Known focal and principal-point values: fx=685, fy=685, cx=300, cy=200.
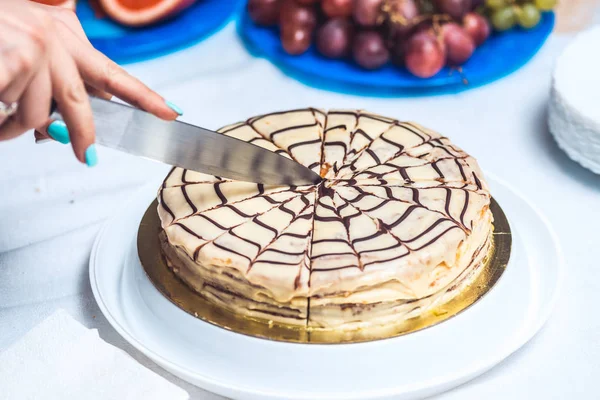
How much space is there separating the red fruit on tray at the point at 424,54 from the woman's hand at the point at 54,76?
134 cm

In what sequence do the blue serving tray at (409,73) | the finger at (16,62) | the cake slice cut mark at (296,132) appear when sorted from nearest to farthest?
the finger at (16,62), the cake slice cut mark at (296,132), the blue serving tray at (409,73)

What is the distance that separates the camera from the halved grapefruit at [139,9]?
310cm

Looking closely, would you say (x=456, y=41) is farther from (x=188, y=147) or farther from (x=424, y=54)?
(x=188, y=147)

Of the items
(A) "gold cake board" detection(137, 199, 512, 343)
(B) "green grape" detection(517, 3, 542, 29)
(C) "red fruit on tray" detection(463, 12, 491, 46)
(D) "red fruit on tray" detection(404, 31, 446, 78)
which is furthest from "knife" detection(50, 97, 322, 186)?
(B) "green grape" detection(517, 3, 542, 29)

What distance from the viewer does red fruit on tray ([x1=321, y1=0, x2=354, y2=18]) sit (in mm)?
2768

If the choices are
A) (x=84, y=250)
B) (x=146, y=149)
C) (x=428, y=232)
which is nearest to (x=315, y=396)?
(x=428, y=232)

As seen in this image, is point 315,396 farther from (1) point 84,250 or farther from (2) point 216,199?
(1) point 84,250

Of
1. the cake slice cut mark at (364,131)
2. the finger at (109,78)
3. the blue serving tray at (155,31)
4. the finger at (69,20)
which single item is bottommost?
the blue serving tray at (155,31)

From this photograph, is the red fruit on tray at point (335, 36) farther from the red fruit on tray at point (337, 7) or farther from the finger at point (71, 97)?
the finger at point (71, 97)

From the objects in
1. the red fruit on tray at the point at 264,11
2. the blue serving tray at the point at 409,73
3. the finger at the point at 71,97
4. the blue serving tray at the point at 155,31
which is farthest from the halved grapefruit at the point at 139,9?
the finger at the point at 71,97

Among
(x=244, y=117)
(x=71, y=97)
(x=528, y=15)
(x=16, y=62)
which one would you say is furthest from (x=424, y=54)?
(x=16, y=62)

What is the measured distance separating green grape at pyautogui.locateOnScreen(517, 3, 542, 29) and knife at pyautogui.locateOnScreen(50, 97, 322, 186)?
1.57 metres

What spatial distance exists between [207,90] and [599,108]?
1.55 meters

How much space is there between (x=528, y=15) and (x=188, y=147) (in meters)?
1.86
